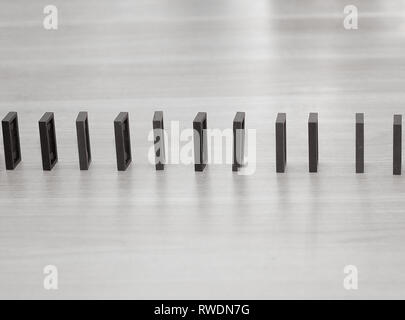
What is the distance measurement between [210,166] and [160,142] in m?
0.24

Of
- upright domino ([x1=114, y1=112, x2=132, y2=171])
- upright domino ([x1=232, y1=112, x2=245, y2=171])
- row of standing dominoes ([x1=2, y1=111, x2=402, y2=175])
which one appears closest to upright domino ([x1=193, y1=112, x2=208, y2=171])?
row of standing dominoes ([x1=2, y1=111, x2=402, y2=175])

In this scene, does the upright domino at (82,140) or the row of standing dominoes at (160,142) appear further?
the upright domino at (82,140)

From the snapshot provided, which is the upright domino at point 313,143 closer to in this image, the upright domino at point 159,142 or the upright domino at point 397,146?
the upright domino at point 397,146

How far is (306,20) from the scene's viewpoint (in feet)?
23.0

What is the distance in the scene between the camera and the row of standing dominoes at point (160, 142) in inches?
179

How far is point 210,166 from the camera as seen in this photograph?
4.71m

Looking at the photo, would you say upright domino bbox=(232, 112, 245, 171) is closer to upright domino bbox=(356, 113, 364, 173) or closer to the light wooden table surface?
the light wooden table surface

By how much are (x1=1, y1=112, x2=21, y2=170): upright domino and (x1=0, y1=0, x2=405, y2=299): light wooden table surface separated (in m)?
0.05

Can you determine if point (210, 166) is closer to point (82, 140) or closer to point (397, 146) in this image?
point (82, 140)

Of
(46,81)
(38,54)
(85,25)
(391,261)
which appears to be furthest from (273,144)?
(85,25)

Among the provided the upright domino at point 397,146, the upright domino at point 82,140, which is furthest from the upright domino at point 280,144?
the upright domino at point 82,140

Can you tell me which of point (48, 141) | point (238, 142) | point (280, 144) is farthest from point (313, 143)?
point (48, 141)

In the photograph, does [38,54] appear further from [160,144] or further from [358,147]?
[358,147]

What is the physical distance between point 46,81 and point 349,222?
8.07ft
